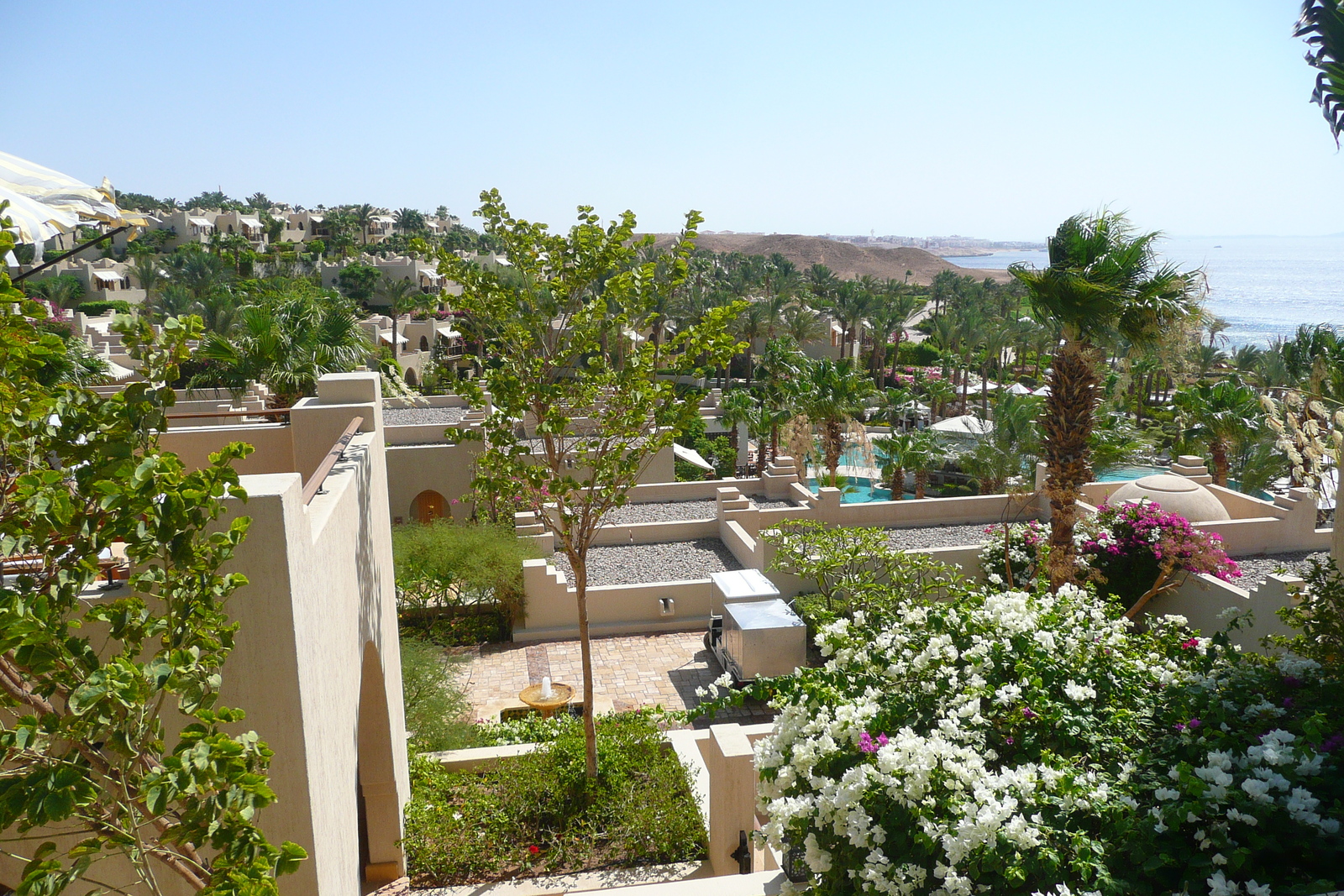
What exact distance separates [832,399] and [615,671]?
14.2 meters


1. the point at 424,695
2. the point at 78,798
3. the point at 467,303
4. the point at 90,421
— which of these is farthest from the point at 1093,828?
the point at 424,695

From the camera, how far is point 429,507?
24.5 m

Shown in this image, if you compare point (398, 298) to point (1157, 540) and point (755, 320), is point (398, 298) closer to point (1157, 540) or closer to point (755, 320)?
point (755, 320)

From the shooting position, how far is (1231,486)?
87.9 feet

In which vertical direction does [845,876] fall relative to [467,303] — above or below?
below

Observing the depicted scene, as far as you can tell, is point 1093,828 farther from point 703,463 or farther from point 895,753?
point 703,463

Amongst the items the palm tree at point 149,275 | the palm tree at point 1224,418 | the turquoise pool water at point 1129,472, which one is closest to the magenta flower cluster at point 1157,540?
the palm tree at point 1224,418

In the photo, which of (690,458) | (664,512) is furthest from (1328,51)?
(690,458)

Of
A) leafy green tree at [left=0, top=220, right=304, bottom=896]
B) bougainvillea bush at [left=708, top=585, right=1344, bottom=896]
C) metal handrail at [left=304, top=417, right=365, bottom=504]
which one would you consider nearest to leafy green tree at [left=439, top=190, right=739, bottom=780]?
metal handrail at [left=304, top=417, right=365, bottom=504]

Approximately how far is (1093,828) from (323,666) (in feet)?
14.4

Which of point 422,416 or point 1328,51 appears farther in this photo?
point 422,416

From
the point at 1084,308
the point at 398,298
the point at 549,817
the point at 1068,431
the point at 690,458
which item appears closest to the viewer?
the point at 549,817

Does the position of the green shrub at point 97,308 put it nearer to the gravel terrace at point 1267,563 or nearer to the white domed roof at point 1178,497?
the white domed roof at point 1178,497

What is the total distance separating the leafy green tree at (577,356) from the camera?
9023 mm
